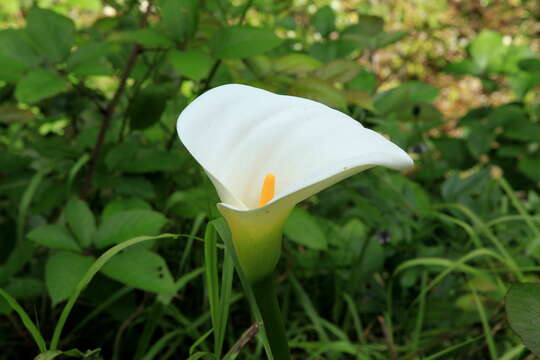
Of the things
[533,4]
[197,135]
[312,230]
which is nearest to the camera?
[197,135]

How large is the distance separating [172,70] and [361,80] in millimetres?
449

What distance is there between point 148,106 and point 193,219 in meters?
0.29

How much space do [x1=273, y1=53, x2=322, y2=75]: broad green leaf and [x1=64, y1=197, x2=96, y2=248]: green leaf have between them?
0.41 m

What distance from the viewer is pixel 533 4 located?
350cm

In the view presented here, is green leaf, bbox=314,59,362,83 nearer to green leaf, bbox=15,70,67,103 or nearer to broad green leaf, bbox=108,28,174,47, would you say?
broad green leaf, bbox=108,28,174,47

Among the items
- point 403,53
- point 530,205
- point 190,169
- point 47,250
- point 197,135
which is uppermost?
point 197,135

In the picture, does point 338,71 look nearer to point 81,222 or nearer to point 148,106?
point 148,106

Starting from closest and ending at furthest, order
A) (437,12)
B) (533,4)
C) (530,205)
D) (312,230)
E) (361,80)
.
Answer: (312,230), (361,80), (530,205), (533,4), (437,12)

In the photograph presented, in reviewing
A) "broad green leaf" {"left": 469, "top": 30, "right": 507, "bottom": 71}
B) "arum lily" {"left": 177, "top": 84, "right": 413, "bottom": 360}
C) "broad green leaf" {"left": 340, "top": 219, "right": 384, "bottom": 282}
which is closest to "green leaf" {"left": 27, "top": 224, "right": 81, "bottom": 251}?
"arum lily" {"left": 177, "top": 84, "right": 413, "bottom": 360}

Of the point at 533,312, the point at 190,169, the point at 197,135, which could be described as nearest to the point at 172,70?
the point at 190,169

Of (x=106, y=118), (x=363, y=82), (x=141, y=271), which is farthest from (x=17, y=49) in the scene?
(x=363, y=82)

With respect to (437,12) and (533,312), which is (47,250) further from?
(437,12)

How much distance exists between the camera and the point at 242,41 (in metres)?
0.96

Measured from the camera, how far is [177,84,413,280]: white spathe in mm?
567
